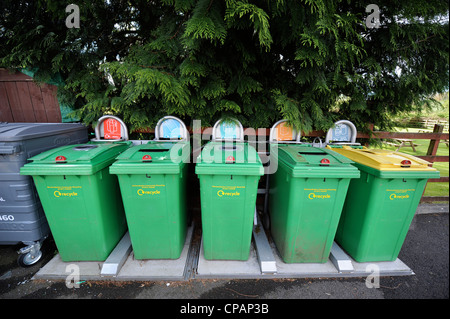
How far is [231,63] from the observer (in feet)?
10.0

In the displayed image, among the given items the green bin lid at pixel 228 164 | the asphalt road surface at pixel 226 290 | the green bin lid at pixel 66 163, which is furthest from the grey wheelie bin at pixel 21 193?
the green bin lid at pixel 228 164

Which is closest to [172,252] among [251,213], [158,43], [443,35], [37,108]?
[251,213]

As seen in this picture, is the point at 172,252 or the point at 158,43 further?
the point at 158,43

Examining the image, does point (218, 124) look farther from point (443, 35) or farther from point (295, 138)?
point (443, 35)

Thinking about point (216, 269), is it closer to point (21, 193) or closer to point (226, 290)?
point (226, 290)

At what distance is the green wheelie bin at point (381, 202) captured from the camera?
215 centimetres

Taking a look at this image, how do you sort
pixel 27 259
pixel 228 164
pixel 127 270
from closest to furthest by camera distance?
pixel 228 164 < pixel 127 270 < pixel 27 259

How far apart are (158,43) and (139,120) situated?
1.11m

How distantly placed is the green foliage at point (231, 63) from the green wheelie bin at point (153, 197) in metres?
0.93

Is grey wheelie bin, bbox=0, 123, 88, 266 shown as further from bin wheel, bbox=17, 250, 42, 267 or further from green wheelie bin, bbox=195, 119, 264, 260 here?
green wheelie bin, bbox=195, 119, 264, 260

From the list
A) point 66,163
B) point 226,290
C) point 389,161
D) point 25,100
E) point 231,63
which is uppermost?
point 231,63

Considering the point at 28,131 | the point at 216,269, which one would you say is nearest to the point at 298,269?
the point at 216,269

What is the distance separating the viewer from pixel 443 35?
3.27 m

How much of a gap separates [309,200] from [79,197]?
97.3 inches
